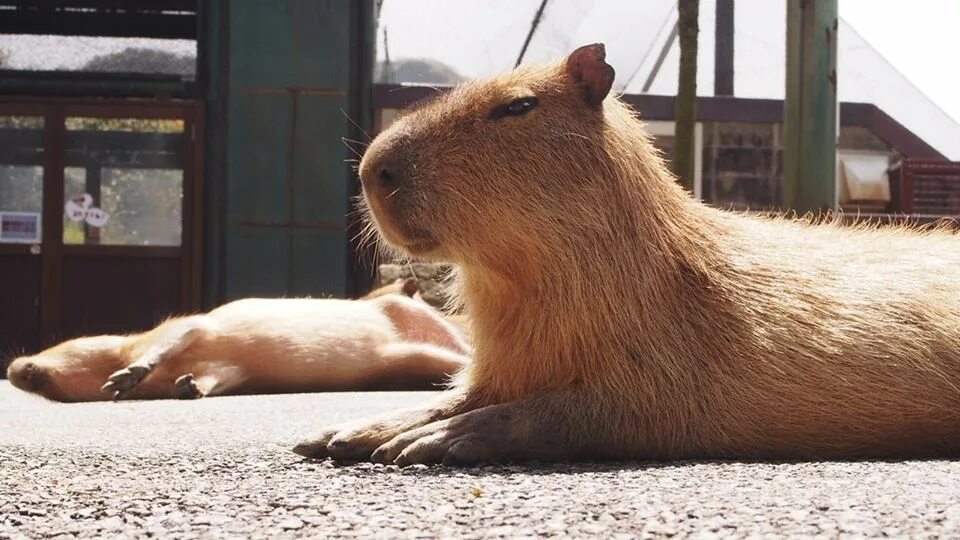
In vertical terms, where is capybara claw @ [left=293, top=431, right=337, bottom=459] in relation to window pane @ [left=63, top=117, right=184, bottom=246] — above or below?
below

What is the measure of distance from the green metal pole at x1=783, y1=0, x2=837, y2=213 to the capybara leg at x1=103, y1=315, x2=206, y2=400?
2.98 meters

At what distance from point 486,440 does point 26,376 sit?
Result: 3900 millimetres

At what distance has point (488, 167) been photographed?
2.83 meters

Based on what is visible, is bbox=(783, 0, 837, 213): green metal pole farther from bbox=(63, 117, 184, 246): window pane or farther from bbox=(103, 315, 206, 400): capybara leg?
bbox=(63, 117, 184, 246): window pane

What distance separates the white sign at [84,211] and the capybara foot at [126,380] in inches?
137

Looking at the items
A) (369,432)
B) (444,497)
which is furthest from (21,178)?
(444,497)

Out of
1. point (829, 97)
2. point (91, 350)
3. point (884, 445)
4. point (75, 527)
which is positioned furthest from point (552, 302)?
point (91, 350)

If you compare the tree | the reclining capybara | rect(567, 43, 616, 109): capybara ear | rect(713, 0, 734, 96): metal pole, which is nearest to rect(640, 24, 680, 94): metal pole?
rect(713, 0, 734, 96): metal pole

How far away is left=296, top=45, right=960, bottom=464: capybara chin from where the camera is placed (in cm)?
275

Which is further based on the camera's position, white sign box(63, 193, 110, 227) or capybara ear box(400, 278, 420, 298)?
white sign box(63, 193, 110, 227)

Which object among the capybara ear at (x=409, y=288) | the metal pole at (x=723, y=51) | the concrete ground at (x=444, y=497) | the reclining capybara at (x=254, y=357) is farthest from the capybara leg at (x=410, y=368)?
the metal pole at (x=723, y=51)

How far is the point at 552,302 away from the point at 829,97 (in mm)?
3015

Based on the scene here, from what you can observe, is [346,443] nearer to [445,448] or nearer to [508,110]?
[445,448]

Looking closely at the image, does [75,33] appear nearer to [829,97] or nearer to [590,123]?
[829,97]
